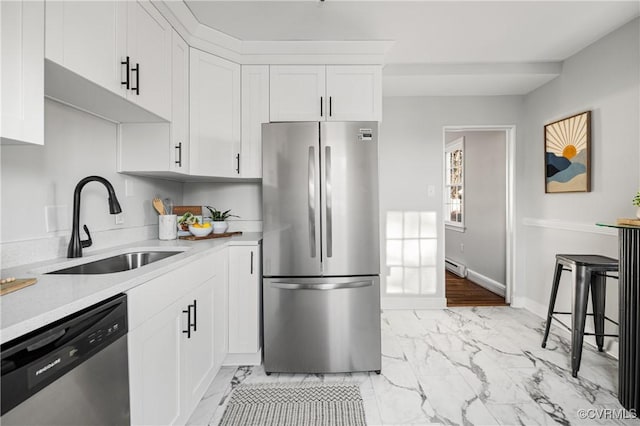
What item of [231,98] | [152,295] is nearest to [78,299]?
[152,295]

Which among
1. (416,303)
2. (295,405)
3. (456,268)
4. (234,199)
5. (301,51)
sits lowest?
(295,405)

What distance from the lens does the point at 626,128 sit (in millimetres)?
2293

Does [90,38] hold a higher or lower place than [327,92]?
lower

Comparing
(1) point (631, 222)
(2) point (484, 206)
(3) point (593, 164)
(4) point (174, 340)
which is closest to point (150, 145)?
(4) point (174, 340)

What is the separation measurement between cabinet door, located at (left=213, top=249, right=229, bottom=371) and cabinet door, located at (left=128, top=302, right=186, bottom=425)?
1.50 ft

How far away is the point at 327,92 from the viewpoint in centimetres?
247

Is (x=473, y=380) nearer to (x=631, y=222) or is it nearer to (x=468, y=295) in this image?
(x=631, y=222)

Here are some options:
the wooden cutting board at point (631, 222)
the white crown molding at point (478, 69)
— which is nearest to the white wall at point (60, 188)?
the white crown molding at point (478, 69)

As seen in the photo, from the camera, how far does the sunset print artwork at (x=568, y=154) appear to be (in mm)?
2607

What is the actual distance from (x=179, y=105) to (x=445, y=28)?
200 centimetres

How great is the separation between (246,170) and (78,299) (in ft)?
5.73

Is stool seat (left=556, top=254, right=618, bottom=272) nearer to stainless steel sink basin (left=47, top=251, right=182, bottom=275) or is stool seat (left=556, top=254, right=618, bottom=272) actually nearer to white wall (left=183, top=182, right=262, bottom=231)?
white wall (left=183, top=182, right=262, bottom=231)

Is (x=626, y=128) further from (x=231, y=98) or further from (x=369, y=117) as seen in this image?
(x=231, y=98)

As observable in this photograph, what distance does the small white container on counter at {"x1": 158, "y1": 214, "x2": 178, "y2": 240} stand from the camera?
2.25 metres
